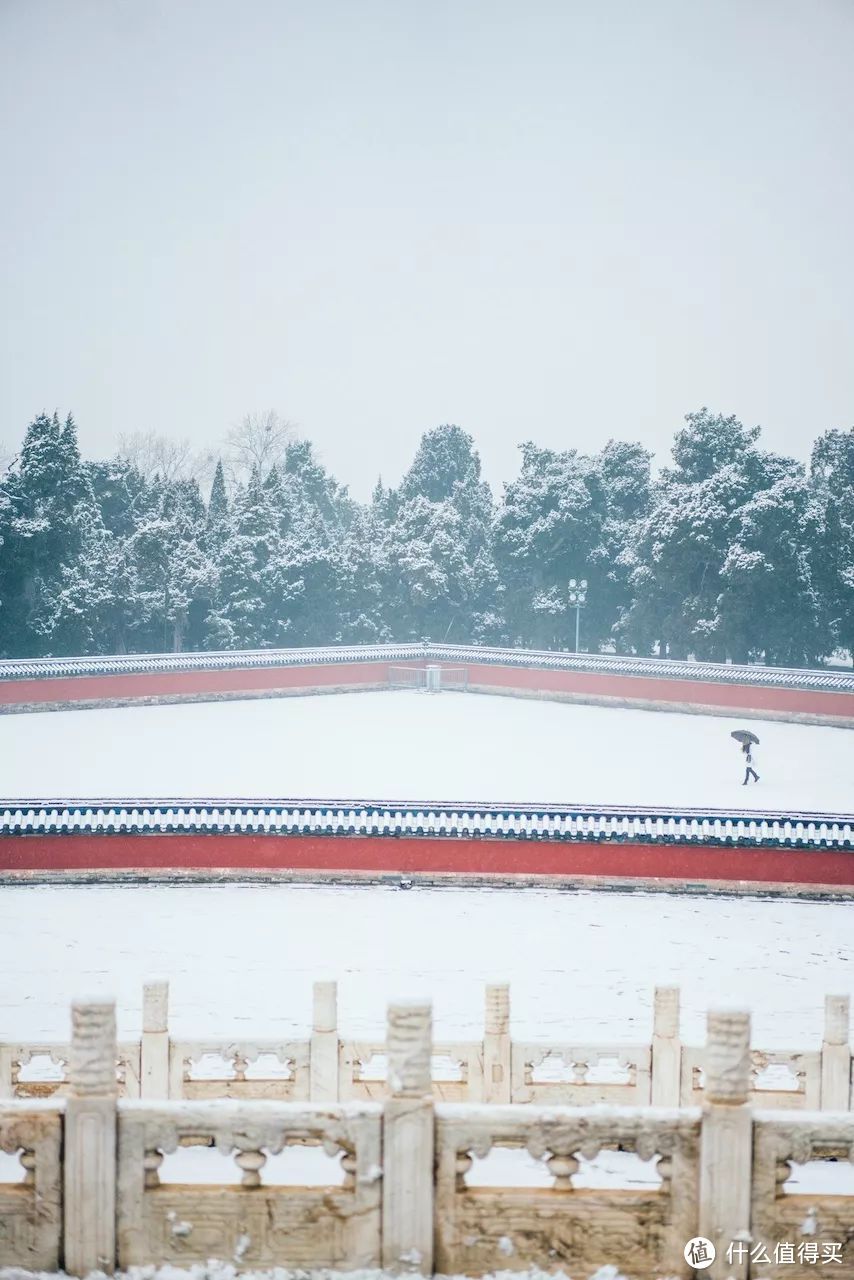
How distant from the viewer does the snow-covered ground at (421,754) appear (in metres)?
18.2

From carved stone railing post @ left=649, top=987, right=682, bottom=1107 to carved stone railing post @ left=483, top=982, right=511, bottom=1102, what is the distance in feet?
2.63

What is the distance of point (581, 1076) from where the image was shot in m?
7.31

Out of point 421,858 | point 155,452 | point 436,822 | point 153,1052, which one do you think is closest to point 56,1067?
point 153,1052

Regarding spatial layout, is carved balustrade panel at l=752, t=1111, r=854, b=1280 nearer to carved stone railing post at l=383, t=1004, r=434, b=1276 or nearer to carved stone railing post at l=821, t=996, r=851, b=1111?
carved stone railing post at l=383, t=1004, r=434, b=1276

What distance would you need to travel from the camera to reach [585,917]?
505 inches

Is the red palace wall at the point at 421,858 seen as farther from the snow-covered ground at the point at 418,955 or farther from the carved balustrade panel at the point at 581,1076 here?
the carved balustrade panel at the point at 581,1076

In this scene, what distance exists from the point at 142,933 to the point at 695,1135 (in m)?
8.39

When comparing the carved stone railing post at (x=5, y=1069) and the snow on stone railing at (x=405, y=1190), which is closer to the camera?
the snow on stone railing at (x=405, y=1190)

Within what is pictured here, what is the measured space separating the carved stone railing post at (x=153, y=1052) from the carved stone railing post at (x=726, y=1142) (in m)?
3.65

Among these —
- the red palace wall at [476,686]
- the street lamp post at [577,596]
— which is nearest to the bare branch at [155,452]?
the street lamp post at [577,596]

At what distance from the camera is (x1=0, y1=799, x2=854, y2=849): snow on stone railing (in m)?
13.9

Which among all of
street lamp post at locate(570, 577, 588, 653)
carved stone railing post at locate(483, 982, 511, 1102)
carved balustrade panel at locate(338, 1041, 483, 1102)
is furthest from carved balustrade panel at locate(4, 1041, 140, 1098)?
street lamp post at locate(570, 577, 588, 653)

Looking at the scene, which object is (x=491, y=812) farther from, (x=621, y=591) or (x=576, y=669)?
(x=621, y=591)

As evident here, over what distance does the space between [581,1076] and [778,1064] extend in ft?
3.52
